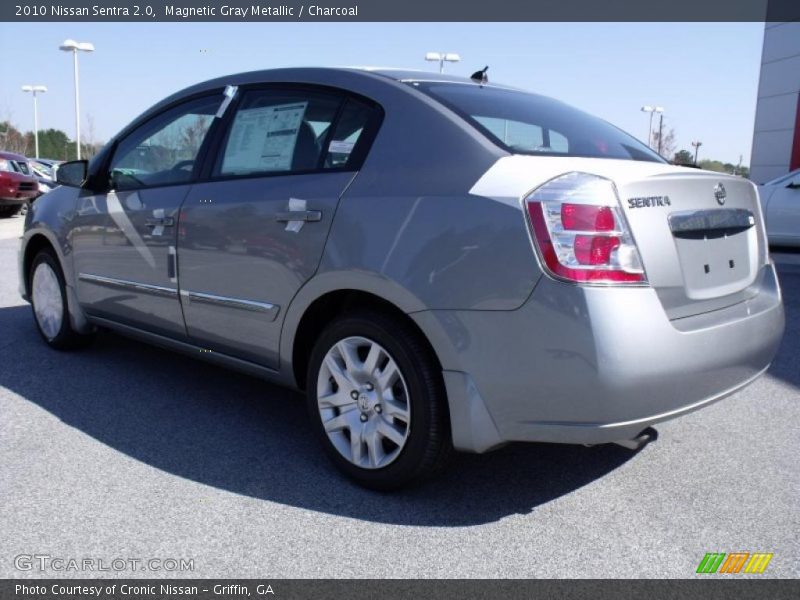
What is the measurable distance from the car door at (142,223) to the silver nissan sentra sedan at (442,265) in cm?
2

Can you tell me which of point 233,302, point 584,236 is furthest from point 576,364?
point 233,302

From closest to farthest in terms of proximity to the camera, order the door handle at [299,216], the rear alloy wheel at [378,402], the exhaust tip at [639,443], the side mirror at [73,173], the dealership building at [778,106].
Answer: the rear alloy wheel at [378,402], the door handle at [299,216], the exhaust tip at [639,443], the side mirror at [73,173], the dealership building at [778,106]

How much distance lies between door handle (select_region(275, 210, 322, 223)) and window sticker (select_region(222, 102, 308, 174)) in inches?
9.9

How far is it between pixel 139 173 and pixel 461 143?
221 centimetres

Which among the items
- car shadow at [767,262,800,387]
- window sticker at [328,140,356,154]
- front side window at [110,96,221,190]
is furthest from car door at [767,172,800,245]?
window sticker at [328,140,356,154]

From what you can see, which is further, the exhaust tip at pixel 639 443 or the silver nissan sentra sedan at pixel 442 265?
the exhaust tip at pixel 639 443

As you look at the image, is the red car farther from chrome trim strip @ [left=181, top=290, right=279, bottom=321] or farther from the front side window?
chrome trim strip @ [left=181, top=290, right=279, bottom=321]

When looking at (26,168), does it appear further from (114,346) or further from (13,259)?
(114,346)

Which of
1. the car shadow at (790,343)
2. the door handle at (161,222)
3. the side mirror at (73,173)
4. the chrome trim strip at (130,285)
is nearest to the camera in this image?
the door handle at (161,222)

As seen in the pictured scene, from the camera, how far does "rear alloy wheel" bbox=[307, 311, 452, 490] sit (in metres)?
2.67

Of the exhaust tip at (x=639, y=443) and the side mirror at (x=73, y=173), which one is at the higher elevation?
the side mirror at (x=73, y=173)

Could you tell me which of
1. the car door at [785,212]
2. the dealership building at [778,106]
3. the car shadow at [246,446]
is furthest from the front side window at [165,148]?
the dealership building at [778,106]

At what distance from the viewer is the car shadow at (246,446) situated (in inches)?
113

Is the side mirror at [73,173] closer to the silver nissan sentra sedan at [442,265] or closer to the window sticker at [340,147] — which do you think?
the silver nissan sentra sedan at [442,265]
